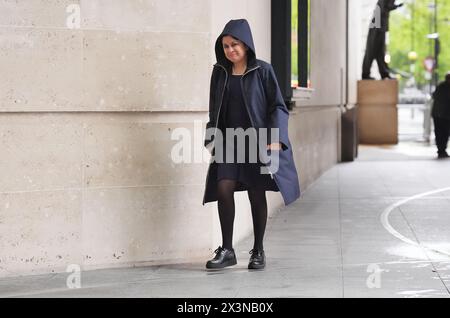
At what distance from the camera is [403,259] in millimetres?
7660

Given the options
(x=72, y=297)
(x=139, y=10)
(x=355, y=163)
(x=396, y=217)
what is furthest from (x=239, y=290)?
(x=355, y=163)

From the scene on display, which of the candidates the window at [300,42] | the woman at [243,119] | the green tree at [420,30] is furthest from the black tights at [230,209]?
the green tree at [420,30]

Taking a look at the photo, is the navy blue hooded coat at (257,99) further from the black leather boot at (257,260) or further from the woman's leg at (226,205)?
the black leather boot at (257,260)

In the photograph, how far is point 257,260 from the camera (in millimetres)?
7191

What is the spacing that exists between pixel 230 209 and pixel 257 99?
0.84m

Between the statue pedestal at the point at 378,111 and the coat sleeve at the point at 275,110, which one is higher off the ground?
the coat sleeve at the point at 275,110

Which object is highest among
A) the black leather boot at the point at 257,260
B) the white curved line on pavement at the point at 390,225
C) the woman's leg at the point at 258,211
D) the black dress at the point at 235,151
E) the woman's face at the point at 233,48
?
the woman's face at the point at 233,48

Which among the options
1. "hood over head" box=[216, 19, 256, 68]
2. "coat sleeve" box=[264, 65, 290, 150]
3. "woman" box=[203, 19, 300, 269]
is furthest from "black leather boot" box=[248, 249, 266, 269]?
"hood over head" box=[216, 19, 256, 68]

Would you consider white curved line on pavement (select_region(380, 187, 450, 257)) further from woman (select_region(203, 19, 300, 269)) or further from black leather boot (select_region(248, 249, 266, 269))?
woman (select_region(203, 19, 300, 269))

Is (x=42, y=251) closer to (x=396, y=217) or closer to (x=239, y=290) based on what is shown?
(x=239, y=290)

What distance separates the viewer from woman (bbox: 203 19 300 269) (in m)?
7.00

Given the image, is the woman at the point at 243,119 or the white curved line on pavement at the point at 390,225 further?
the white curved line on pavement at the point at 390,225

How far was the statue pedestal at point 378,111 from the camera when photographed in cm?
2617

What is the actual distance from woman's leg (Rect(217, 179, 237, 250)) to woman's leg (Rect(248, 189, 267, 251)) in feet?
0.51
